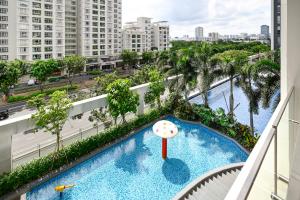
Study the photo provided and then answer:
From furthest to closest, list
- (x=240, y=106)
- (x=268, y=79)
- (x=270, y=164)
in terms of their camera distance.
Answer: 1. (x=240, y=106)
2. (x=268, y=79)
3. (x=270, y=164)

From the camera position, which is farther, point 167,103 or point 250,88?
point 167,103

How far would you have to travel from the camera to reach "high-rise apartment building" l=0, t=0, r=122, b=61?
3406cm

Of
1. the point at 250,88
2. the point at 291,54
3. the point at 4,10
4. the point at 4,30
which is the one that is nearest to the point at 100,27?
the point at 4,10

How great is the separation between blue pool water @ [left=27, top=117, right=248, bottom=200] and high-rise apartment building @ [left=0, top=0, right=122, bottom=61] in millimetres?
29436

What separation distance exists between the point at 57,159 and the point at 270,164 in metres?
9.20

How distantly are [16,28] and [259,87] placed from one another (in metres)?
34.7

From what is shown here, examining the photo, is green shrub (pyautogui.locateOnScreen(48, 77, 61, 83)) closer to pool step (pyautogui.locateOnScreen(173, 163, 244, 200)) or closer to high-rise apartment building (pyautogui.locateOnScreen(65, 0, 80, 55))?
high-rise apartment building (pyautogui.locateOnScreen(65, 0, 80, 55))

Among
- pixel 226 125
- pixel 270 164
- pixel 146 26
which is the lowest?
pixel 226 125

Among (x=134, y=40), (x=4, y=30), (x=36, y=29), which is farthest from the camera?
(x=134, y=40)

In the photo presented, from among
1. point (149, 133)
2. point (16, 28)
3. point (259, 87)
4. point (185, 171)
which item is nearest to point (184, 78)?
point (149, 133)

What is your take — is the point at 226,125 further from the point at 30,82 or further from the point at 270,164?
the point at 30,82

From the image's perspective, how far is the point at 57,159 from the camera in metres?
10.1

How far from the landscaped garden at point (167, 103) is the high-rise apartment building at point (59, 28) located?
2378 cm

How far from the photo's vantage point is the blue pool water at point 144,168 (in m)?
8.73
